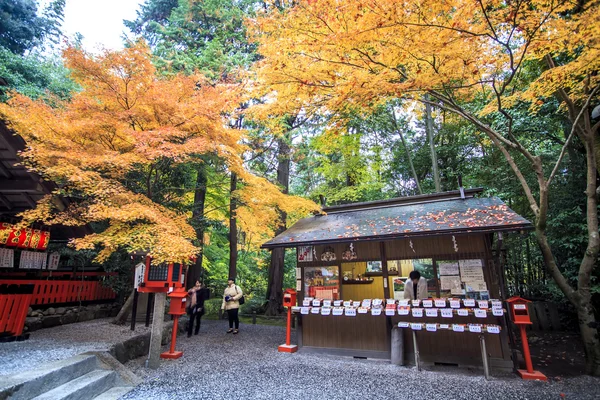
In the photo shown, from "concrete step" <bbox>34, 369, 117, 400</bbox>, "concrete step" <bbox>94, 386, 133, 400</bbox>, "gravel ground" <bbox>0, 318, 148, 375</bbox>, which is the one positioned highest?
"gravel ground" <bbox>0, 318, 148, 375</bbox>

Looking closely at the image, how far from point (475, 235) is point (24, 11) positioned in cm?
2382

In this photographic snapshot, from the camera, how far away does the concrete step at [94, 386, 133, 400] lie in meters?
4.40

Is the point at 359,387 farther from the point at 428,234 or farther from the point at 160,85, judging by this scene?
the point at 160,85

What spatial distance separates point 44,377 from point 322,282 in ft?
18.2

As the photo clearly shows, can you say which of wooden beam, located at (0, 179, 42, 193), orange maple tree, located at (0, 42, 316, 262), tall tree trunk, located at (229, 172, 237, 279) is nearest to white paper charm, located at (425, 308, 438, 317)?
orange maple tree, located at (0, 42, 316, 262)

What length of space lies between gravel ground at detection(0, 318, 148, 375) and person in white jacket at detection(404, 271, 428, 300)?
641cm

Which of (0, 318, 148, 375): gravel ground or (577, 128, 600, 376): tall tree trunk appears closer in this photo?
(0, 318, 148, 375): gravel ground

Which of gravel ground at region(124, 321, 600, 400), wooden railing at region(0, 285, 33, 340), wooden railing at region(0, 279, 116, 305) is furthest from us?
wooden railing at region(0, 279, 116, 305)

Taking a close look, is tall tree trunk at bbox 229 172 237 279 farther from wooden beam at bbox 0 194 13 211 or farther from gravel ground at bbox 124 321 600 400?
wooden beam at bbox 0 194 13 211

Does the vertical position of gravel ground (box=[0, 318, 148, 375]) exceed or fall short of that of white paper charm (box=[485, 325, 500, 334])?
it falls short

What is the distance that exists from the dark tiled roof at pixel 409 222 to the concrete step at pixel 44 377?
4282mm

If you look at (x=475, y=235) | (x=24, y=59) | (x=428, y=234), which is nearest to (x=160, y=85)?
(x=428, y=234)

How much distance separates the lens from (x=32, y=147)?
5.68 m

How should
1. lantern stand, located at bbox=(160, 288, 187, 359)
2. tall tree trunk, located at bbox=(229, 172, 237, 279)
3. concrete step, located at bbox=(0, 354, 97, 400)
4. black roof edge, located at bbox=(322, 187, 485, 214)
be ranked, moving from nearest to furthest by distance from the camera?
concrete step, located at bbox=(0, 354, 97, 400), lantern stand, located at bbox=(160, 288, 187, 359), black roof edge, located at bbox=(322, 187, 485, 214), tall tree trunk, located at bbox=(229, 172, 237, 279)
